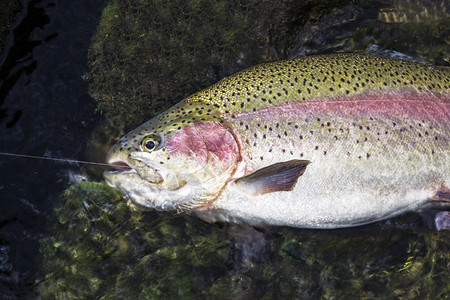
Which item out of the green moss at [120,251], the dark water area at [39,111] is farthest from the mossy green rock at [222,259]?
the dark water area at [39,111]

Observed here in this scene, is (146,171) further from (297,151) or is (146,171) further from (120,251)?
(297,151)

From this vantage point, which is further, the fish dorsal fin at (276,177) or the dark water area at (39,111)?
the dark water area at (39,111)

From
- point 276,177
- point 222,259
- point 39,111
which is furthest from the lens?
point 39,111

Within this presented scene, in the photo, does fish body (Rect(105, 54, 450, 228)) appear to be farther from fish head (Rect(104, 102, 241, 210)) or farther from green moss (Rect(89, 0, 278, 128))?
green moss (Rect(89, 0, 278, 128))

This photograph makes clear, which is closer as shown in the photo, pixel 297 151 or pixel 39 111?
pixel 297 151

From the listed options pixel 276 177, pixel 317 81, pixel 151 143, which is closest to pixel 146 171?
pixel 151 143

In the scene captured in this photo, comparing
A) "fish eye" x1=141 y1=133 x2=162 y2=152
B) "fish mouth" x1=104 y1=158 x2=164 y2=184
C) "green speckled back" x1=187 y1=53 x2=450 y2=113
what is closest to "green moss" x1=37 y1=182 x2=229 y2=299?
"fish mouth" x1=104 y1=158 x2=164 y2=184

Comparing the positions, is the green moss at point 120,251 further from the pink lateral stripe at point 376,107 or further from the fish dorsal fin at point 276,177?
the pink lateral stripe at point 376,107

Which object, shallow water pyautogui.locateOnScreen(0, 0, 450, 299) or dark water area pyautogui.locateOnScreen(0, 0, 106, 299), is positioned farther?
dark water area pyautogui.locateOnScreen(0, 0, 106, 299)
